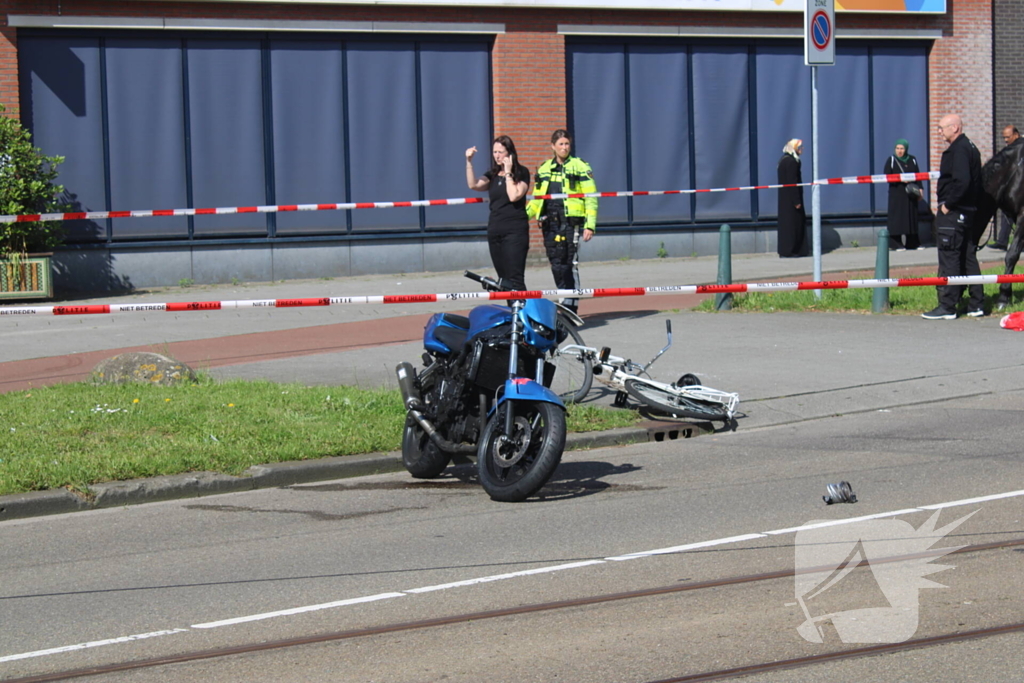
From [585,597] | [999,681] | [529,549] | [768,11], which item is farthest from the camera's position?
[768,11]

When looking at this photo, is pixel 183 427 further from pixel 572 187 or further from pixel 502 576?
pixel 572 187

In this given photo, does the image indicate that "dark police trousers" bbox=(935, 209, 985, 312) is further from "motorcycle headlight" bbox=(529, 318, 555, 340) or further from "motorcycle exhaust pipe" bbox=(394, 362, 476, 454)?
"motorcycle exhaust pipe" bbox=(394, 362, 476, 454)

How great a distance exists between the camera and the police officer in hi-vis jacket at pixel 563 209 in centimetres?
1303

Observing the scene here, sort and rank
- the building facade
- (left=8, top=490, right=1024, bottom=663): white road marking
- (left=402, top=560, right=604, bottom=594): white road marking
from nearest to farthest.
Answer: (left=8, top=490, right=1024, bottom=663): white road marking → (left=402, top=560, right=604, bottom=594): white road marking → the building facade

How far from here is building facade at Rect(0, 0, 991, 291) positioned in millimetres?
19641

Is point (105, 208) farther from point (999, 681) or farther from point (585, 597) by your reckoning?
point (999, 681)

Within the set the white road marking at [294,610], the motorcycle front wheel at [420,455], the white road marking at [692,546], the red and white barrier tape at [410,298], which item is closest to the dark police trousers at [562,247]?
the red and white barrier tape at [410,298]

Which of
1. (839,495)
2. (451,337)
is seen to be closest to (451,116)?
(451,337)

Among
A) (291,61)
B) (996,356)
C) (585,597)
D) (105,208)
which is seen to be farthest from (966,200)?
(105,208)

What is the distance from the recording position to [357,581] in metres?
6.02

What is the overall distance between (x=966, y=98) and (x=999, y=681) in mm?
21693

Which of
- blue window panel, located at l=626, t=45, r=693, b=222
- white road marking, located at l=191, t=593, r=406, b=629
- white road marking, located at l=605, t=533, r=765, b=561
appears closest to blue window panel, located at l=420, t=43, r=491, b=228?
blue window panel, located at l=626, t=45, r=693, b=222

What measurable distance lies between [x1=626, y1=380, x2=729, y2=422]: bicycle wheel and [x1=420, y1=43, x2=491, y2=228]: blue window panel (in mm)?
12089

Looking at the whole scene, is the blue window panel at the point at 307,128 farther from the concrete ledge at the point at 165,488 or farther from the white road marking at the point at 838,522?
the white road marking at the point at 838,522
